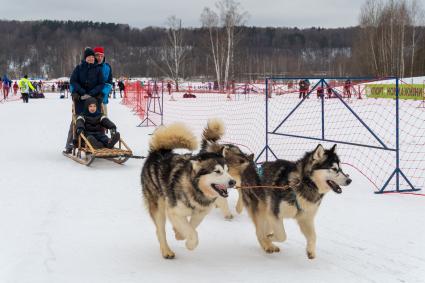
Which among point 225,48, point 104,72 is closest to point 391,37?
point 225,48

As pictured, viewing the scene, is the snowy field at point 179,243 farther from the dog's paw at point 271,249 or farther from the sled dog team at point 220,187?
the sled dog team at point 220,187

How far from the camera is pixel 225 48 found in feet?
154

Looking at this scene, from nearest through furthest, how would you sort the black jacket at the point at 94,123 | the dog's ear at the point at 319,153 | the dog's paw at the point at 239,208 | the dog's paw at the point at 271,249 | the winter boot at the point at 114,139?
the dog's ear at the point at 319,153 < the dog's paw at the point at 271,249 < the dog's paw at the point at 239,208 < the winter boot at the point at 114,139 < the black jacket at the point at 94,123

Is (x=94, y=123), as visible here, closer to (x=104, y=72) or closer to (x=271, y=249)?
(x=104, y=72)

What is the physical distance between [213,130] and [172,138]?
4.89ft

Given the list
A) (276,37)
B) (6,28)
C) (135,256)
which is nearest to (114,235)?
(135,256)

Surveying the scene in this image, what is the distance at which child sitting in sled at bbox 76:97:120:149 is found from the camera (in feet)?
27.4

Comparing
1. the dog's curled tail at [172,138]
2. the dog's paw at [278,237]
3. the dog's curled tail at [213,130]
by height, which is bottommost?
the dog's paw at [278,237]

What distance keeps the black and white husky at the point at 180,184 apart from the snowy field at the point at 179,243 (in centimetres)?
34

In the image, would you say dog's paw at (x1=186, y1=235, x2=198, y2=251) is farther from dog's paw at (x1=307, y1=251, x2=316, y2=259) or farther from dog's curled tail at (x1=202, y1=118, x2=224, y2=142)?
dog's curled tail at (x1=202, y1=118, x2=224, y2=142)

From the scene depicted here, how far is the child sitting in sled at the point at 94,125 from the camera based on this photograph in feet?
27.4

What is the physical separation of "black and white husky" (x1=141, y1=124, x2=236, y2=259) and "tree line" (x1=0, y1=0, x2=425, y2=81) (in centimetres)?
4034

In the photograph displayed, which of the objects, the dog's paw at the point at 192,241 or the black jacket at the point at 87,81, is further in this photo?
A: the black jacket at the point at 87,81

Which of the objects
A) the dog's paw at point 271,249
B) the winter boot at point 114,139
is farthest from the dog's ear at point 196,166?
the winter boot at point 114,139
